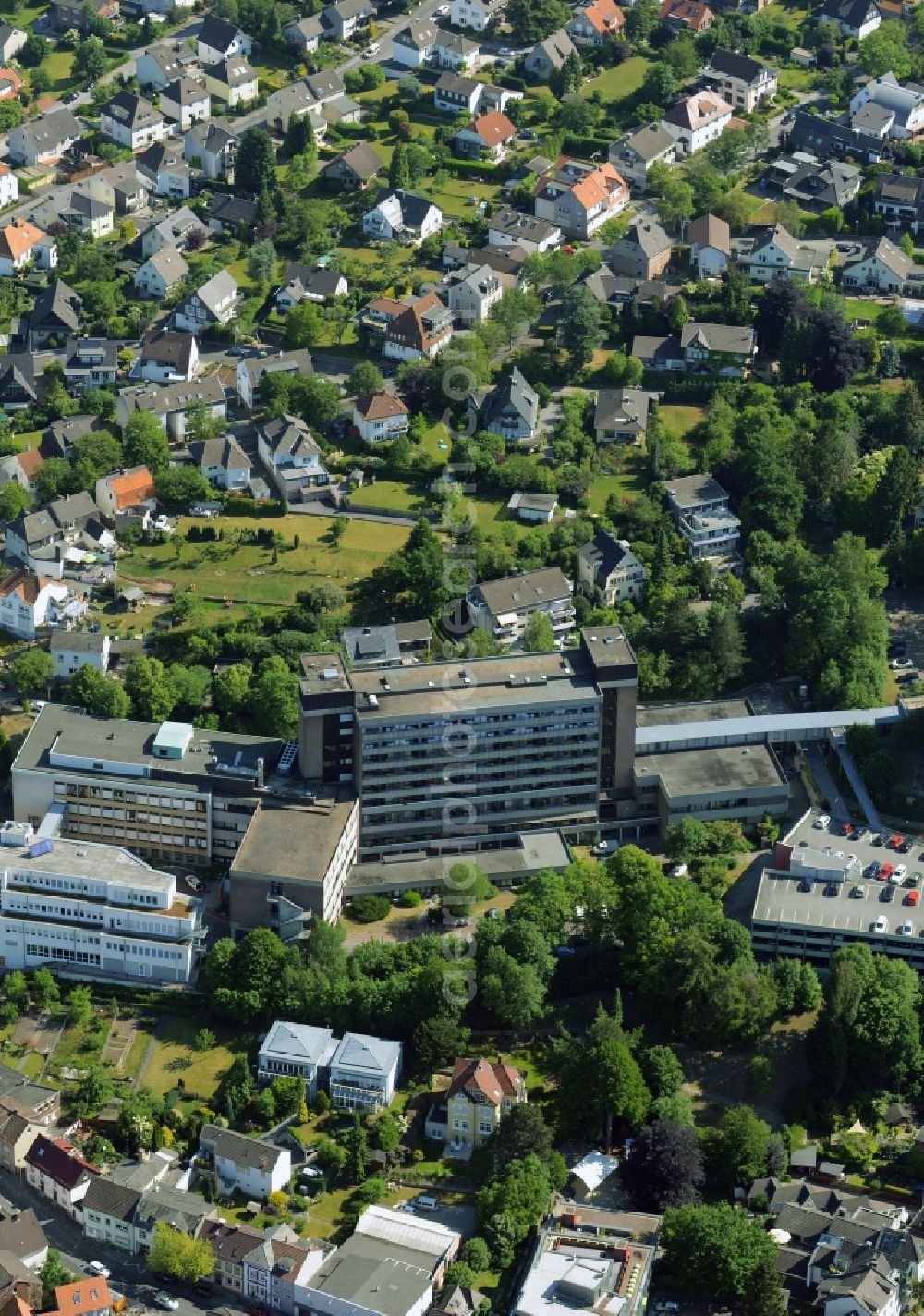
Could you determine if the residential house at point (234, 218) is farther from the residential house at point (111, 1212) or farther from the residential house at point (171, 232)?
the residential house at point (111, 1212)

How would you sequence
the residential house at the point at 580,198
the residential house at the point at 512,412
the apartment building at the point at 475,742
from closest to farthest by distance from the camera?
the apartment building at the point at 475,742 → the residential house at the point at 512,412 → the residential house at the point at 580,198

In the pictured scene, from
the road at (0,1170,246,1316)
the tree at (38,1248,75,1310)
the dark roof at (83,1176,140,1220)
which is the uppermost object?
the dark roof at (83,1176,140,1220)

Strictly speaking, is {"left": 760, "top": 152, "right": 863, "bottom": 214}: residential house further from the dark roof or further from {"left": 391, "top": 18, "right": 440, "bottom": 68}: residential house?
the dark roof

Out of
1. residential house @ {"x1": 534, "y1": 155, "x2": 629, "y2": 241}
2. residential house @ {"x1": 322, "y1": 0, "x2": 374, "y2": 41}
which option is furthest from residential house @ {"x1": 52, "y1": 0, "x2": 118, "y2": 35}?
residential house @ {"x1": 534, "y1": 155, "x2": 629, "y2": 241}

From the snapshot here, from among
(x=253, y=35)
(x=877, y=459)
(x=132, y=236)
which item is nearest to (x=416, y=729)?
(x=877, y=459)

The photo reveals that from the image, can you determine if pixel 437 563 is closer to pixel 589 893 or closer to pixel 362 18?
pixel 589 893

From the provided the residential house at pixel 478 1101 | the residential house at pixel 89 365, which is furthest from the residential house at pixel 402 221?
the residential house at pixel 478 1101
